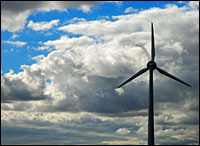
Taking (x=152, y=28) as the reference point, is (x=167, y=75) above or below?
below

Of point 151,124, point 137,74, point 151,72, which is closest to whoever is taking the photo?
point 151,124

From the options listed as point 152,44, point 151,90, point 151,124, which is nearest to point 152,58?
point 152,44

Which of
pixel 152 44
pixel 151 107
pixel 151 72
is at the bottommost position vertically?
pixel 151 107

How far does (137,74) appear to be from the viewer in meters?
143

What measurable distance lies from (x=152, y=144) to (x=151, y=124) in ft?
21.9

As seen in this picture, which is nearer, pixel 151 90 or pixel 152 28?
pixel 151 90

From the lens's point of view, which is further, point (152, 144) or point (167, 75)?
point (167, 75)

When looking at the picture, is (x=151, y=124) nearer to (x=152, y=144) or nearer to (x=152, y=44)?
(x=152, y=144)

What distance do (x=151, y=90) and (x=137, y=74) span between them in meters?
16.8

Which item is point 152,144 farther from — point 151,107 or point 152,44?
point 152,44

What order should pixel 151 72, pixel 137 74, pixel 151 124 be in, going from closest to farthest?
pixel 151 124 < pixel 151 72 < pixel 137 74

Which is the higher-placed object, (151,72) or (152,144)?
(151,72)

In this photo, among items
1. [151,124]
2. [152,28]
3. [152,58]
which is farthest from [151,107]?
[152,28]

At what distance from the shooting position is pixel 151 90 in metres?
128
